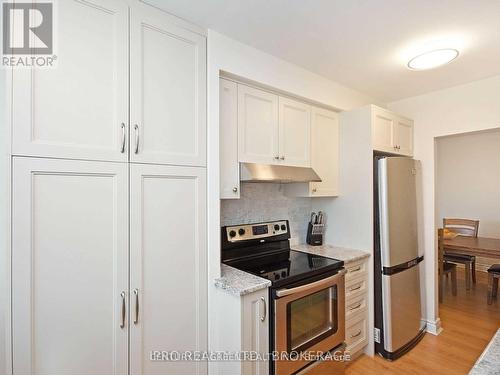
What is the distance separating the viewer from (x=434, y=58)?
1912 mm

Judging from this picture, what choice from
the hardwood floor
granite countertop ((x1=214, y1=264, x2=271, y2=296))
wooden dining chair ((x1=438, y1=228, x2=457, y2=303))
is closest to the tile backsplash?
granite countertop ((x1=214, y1=264, x2=271, y2=296))

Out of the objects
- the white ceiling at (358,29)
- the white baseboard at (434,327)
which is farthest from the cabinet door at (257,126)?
the white baseboard at (434,327)

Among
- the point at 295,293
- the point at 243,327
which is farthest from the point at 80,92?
the point at 295,293

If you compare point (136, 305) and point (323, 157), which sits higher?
point (323, 157)

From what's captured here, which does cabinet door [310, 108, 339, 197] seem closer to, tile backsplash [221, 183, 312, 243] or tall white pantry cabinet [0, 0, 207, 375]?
tile backsplash [221, 183, 312, 243]

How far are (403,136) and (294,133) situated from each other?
1.32 meters

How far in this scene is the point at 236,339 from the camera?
4.89 ft

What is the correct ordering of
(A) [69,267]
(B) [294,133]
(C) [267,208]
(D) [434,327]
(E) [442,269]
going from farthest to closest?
(E) [442,269]
(D) [434,327]
(C) [267,208]
(B) [294,133]
(A) [69,267]

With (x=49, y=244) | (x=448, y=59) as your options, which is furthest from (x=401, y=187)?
(x=49, y=244)

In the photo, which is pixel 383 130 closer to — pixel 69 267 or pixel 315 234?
pixel 315 234

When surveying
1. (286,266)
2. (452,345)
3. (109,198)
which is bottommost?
(452,345)

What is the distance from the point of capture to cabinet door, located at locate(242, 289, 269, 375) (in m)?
1.49

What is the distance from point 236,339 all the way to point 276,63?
1.88 metres

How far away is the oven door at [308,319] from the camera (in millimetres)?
1610
